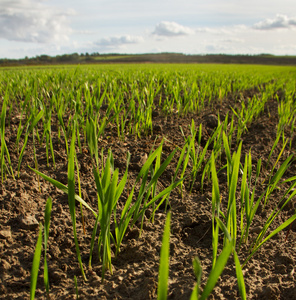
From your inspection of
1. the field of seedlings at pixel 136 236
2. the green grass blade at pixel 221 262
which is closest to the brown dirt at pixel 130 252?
the field of seedlings at pixel 136 236

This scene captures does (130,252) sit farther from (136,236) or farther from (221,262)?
(221,262)

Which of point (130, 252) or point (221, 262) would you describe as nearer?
Result: point (221, 262)

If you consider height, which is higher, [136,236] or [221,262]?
[221,262]

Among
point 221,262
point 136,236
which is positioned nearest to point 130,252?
point 136,236

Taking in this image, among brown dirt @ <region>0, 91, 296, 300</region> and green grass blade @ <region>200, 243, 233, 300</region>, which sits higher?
green grass blade @ <region>200, 243, 233, 300</region>

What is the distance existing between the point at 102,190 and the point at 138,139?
4.58ft

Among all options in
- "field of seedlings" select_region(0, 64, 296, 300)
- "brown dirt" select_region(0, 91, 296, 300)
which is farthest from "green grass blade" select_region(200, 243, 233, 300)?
"brown dirt" select_region(0, 91, 296, 300)

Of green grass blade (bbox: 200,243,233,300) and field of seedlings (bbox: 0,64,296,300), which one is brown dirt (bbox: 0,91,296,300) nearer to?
field of seedlings (bbox: 0,64,296,300)

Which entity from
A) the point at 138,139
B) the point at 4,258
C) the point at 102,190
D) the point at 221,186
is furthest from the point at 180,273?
the point at 138,139

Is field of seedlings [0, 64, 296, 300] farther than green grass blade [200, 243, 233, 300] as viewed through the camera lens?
Yes

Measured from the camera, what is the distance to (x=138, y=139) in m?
2.20

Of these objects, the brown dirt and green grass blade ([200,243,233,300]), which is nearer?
green grass blade ([200,243,233,300])

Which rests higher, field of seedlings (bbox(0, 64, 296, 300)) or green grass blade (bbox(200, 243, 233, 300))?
green grass blade (bbox(200, 243, 233, 300))

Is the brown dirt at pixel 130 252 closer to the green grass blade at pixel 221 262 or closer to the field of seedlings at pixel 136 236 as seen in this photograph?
the field of seedlings at pixel 136 236
